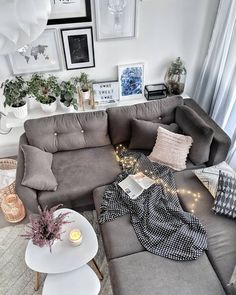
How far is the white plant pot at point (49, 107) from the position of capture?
254cm

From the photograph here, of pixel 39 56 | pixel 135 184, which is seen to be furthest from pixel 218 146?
pixel 39 56

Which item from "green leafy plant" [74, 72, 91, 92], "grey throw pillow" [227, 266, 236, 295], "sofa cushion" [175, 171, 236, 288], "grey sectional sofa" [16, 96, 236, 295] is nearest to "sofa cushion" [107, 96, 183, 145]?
"grey sectional sofa" [16, 96, 236, 295]

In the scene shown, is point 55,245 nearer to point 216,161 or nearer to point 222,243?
point 222,243

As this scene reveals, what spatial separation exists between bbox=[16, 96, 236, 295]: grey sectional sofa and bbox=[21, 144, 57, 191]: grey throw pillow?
0.06 m

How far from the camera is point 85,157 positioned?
2.33 meters

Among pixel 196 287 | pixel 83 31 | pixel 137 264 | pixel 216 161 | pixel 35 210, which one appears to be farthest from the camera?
pixel 83 31

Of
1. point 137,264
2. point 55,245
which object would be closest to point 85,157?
point 55,245

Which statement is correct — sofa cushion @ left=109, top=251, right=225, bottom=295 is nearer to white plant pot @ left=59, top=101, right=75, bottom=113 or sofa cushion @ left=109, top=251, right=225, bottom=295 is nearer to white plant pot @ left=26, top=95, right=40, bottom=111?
white plant pot @ left=59, top=101, right=75, bottom=113

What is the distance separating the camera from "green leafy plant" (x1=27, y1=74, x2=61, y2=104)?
8.09ft

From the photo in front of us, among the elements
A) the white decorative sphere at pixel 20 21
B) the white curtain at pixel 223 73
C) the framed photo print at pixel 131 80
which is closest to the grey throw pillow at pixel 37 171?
the framed photo print at pixel 131 80

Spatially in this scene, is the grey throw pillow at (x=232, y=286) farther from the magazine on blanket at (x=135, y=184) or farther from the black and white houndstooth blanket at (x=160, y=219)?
the magazine on blanket at (x=135, y=184)

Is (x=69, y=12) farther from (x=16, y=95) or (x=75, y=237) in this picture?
(x=75, y=237)

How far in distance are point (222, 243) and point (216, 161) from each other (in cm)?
76

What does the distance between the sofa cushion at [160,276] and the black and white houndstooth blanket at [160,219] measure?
54 millimetres
